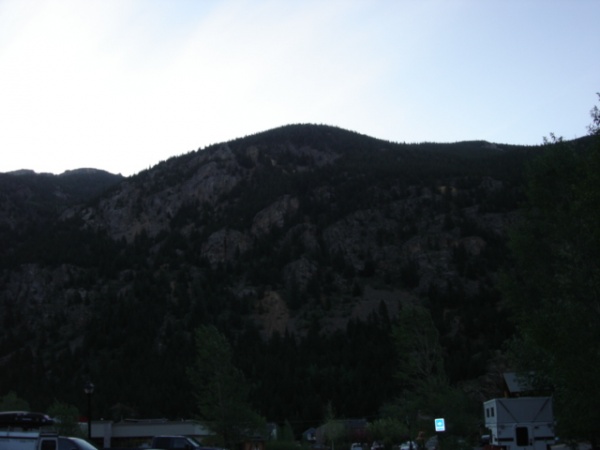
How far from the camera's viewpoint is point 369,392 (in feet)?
401

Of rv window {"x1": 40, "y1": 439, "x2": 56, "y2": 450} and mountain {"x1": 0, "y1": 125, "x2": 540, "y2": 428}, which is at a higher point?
mountain {"x1": 0, "y1": 125, "x2": 540, "y2": 428}

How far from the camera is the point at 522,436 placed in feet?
112

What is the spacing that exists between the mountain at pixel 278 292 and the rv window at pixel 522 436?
79614mm

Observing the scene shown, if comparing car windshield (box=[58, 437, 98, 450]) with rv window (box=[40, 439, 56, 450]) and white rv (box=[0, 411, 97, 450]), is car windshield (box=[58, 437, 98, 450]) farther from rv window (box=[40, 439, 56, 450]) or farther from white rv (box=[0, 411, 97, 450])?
rv window (box=[40, 439, 56, 450])

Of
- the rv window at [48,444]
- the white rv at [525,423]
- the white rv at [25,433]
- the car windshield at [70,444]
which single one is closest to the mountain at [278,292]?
the white rv at [525,423]

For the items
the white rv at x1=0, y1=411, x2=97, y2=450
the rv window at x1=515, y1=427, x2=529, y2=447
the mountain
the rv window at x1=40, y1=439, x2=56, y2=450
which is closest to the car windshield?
the white rv at x1=0, y1=411, x2=97, y2=450

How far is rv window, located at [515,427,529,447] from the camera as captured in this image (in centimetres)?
3419

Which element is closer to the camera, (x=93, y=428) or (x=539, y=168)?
(x=539, y=168)

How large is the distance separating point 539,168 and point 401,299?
120 meters

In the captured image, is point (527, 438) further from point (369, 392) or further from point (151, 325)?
point (151, 325)

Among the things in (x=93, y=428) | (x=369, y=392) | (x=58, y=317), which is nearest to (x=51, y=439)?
(x=93, y=428)

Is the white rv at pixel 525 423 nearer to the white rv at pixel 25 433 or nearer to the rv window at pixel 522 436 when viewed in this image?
the rv window at pixel 522 436

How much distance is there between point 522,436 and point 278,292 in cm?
13547

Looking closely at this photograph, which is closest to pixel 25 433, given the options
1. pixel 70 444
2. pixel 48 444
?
pixel 48 444
